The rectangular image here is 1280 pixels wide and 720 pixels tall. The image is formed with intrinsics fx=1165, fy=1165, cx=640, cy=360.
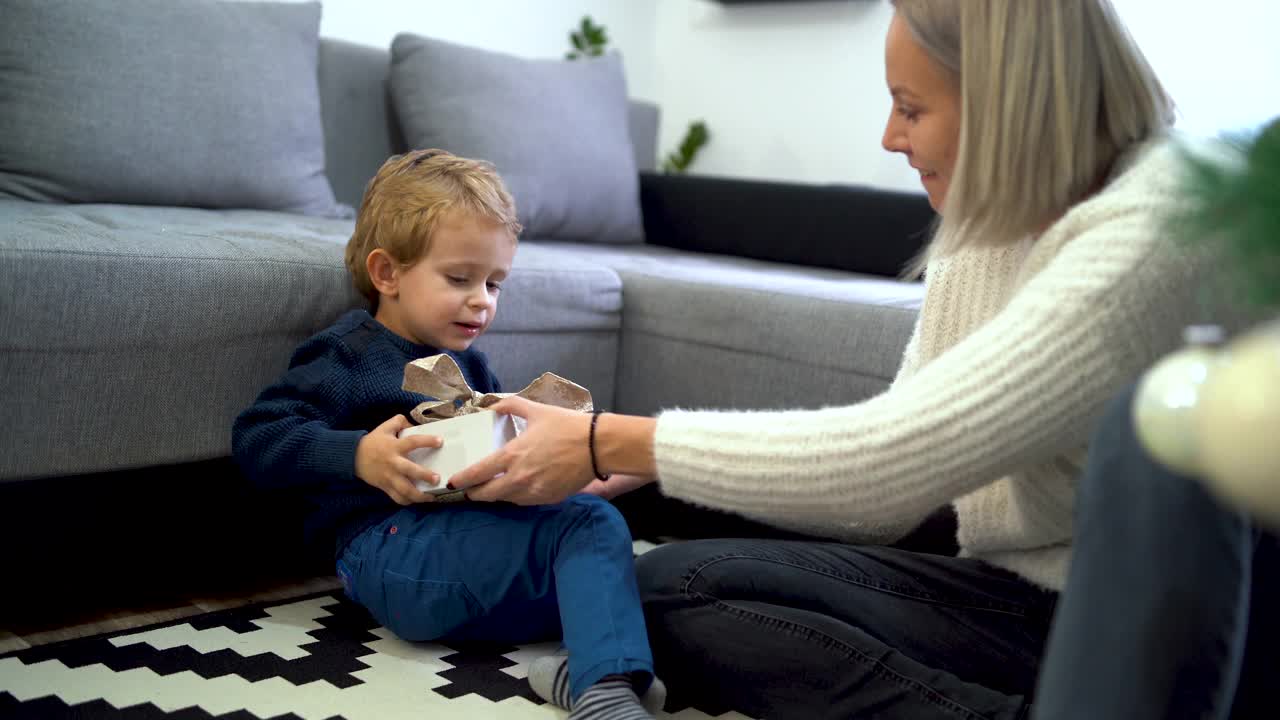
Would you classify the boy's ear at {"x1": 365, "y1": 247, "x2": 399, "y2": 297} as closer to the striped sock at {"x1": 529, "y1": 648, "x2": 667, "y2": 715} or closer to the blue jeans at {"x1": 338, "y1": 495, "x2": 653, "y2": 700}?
the blue jeans at {"x1": 338, "y1": 495, "x2": 653, "y2": 700}

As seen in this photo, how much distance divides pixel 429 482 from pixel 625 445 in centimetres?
30

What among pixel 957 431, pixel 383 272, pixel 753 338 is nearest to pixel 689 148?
pixel 753 338

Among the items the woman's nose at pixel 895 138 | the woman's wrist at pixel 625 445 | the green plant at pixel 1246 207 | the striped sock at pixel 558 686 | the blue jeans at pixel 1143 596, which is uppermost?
the green plant at pixel 1246 207

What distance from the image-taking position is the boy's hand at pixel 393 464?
1273 mm

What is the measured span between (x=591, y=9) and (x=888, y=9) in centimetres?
88

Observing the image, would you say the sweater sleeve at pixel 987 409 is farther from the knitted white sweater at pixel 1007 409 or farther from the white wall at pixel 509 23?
the white wall at pixel 509 23

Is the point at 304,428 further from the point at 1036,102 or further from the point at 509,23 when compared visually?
the point at 509,23

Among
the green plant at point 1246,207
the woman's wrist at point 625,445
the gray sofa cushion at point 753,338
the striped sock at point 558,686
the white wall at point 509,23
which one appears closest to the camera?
the green plant at point 1246,207

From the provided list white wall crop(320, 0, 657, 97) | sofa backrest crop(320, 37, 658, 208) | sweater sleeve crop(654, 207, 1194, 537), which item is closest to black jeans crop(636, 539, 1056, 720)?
sweater sleeve crop(654, 207, 1194, 537)

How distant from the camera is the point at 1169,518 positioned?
0.67m

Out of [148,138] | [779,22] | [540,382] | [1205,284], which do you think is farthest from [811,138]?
[1205,284]

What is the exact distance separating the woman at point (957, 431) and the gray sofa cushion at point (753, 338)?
1.43 feet

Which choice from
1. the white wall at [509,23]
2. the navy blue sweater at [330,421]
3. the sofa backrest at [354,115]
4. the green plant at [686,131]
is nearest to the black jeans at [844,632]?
the navy blue sweater at [330,421]

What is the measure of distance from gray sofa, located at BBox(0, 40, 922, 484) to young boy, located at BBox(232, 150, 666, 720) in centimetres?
10
